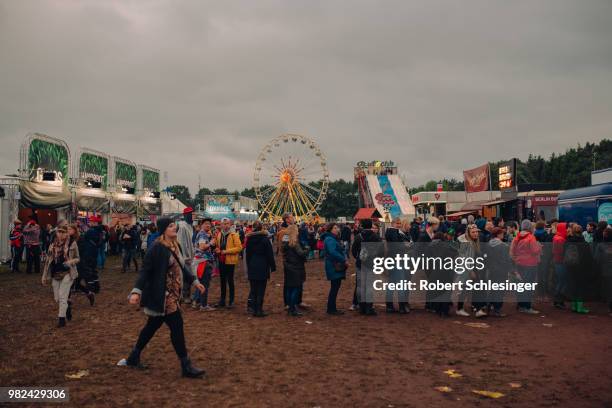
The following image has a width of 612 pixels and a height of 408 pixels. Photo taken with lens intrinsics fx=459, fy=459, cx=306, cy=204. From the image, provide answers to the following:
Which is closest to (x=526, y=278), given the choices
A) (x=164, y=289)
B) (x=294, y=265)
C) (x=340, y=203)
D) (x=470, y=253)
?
(x=470, y=253)

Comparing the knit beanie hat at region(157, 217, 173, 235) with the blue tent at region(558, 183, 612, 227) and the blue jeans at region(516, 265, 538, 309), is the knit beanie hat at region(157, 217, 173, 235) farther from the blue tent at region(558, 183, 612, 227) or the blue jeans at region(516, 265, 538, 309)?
the blue tent at region(558, 183, 612, 227)

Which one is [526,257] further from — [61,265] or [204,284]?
[61,265]

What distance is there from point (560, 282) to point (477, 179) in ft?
111

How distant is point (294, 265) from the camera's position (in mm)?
9547

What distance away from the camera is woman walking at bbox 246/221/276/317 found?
9258mm

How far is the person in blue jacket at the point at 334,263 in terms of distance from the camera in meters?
9.36

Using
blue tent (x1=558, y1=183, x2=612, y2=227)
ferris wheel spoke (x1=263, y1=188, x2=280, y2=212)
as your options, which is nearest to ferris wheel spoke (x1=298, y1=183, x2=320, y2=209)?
ferris wheel spoke (x1=263, y1=188, x2=280, y2=212)

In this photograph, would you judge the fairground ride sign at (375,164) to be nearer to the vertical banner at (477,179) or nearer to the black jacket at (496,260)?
the vertical banner at (477,179)

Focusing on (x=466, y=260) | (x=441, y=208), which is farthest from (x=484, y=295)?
(x=441, y=208)

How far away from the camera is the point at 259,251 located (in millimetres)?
9281

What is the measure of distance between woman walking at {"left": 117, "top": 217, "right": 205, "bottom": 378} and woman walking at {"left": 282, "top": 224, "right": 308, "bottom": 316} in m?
4.04

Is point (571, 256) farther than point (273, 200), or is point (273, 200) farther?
point (273, 200)

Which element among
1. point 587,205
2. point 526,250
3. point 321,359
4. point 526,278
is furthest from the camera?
point 587,205

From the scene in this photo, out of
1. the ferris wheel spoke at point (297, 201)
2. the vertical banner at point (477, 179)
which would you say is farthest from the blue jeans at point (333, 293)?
the ferris wheel spoke at point (297, 201)
